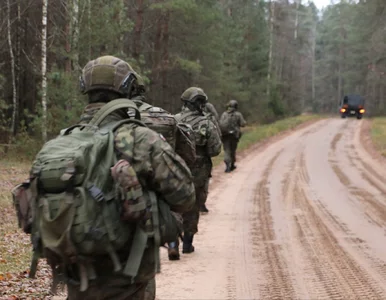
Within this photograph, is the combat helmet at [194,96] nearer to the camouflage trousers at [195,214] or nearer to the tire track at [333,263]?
the camouflage trousers at [195,214]

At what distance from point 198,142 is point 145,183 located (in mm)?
4533

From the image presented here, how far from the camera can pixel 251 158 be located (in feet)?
71.2

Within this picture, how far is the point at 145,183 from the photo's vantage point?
300 cm

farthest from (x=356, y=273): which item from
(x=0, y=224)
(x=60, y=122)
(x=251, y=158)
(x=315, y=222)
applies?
(x=251, y=158)

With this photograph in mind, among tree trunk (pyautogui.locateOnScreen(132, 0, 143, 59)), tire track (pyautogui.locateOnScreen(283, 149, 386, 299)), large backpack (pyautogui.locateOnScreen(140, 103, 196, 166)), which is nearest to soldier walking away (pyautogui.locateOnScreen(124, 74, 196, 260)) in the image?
large backpack (pyautogui.locateOnScreen(140, 103, 196, 166))

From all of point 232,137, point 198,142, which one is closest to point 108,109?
point 198,142

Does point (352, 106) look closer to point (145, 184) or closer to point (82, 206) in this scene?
point (145, 184)

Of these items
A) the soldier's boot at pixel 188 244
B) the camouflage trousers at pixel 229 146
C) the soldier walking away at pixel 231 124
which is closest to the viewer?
the soldier's boot at pixel 188 244

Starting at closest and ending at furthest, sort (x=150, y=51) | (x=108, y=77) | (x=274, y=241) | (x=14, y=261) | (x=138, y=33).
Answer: (x=108, y=77) → (x=14, y=261) → (x=274, y=241) → (x=138, y=33) → (x=150, y=51)

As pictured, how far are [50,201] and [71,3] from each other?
49.9ft

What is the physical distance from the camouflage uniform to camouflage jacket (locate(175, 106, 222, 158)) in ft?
14.1

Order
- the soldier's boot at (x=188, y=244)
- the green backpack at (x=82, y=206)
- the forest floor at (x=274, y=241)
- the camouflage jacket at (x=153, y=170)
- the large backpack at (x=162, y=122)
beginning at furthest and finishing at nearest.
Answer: the soldier's boot at (x=188, y=244) < the forest floor at (x=274, y=241) < the large backpack at (x=162, y=122) < the camouflage jacket at (x=153, y=170) < the green backpack at (x=82, y=206)

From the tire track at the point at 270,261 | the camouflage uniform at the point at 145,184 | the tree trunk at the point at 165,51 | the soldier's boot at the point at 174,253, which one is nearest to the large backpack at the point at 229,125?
the tire track at the point at 270,261

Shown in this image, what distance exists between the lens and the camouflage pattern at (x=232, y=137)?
16.4m
